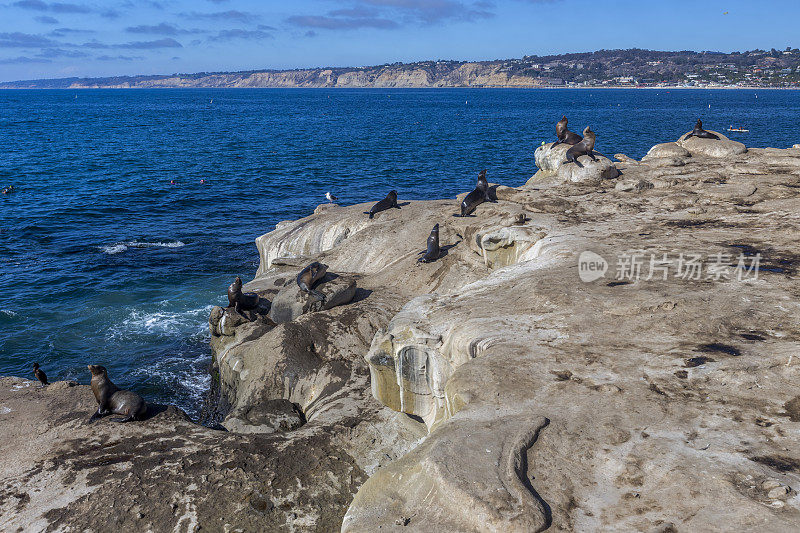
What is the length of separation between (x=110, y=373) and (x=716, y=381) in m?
15.4

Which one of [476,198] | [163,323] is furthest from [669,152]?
[163,323]

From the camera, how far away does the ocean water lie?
18.2 m

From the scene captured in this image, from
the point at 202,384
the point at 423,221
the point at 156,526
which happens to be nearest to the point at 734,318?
the point at 156,526

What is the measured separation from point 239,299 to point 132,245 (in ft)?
52.1

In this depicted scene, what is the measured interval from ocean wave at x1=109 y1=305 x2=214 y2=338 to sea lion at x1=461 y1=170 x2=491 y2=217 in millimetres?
9404

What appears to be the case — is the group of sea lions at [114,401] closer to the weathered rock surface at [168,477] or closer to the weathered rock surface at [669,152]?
the weathered rock surface at [168,477]

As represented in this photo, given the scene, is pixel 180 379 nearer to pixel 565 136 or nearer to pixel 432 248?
pixel 432 248

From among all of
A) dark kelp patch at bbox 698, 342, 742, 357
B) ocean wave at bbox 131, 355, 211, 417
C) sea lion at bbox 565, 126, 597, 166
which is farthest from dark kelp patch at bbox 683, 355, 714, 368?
sea lion at bbox 565, 126, 597, 166

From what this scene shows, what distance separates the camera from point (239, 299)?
14453 millimetres

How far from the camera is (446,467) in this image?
228 inches

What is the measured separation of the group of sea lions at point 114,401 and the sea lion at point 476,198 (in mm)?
10626

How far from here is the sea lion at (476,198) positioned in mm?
17578

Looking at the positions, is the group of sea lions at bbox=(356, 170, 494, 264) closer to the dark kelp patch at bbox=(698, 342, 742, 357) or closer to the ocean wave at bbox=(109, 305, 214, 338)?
the ocean wave at bbox=(109, 305, 214, 338)

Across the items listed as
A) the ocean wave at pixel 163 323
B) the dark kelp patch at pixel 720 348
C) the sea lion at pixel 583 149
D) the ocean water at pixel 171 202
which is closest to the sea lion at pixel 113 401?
the ocean water at pixel 171 202
